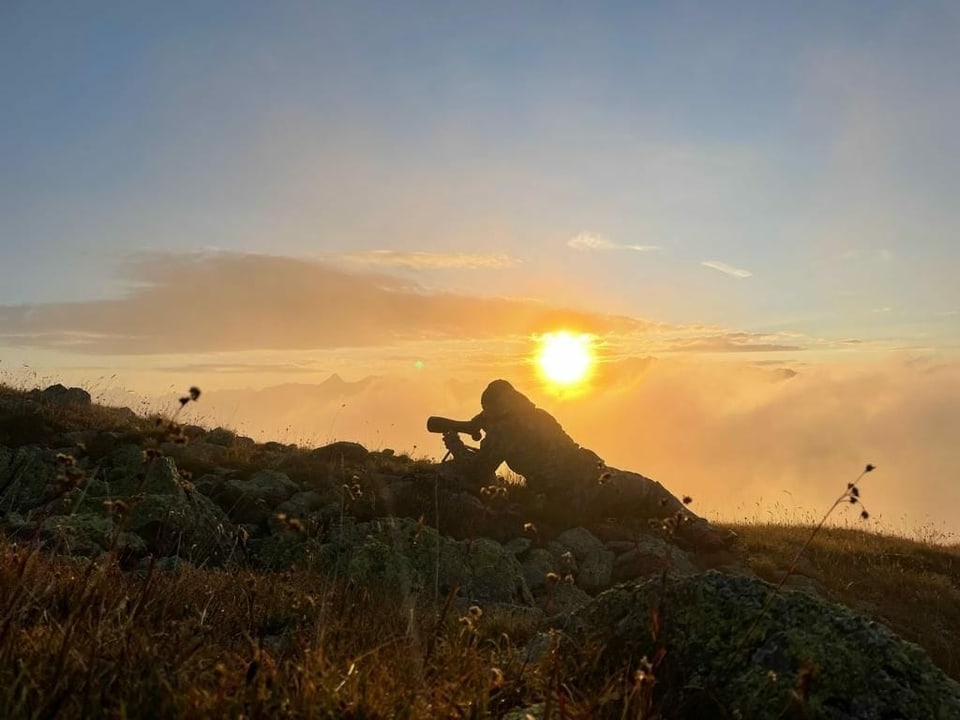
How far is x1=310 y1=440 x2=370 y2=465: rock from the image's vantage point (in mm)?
22453

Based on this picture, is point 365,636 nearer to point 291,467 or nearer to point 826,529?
point 291,467

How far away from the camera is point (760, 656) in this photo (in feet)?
16.3

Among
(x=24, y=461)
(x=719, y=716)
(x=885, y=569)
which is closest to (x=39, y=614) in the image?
(x=719, y=716)

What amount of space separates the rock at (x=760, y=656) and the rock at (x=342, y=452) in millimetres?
17225

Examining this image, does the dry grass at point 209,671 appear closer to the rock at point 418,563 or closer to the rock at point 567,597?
the rock at point 418,563

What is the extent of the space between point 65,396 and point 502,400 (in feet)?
48.1

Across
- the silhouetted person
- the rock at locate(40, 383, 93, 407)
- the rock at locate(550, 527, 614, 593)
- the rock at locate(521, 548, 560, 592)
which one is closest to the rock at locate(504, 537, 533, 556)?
the rock at locate(521, 548, 560, 592)

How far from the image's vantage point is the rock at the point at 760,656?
15.1 ft

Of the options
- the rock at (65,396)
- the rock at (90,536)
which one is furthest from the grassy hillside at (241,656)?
the rock at (65,396)

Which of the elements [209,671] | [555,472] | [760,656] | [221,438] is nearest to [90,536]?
[209,671]

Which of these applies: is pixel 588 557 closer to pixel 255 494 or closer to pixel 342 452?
pixel 255 494

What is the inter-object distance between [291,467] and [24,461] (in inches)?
251

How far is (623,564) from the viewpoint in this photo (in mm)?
18359

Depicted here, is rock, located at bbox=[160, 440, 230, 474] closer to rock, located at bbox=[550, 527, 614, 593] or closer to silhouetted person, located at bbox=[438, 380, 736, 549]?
silhouetted person, located at bbox=[438, 380, 736, 549]
